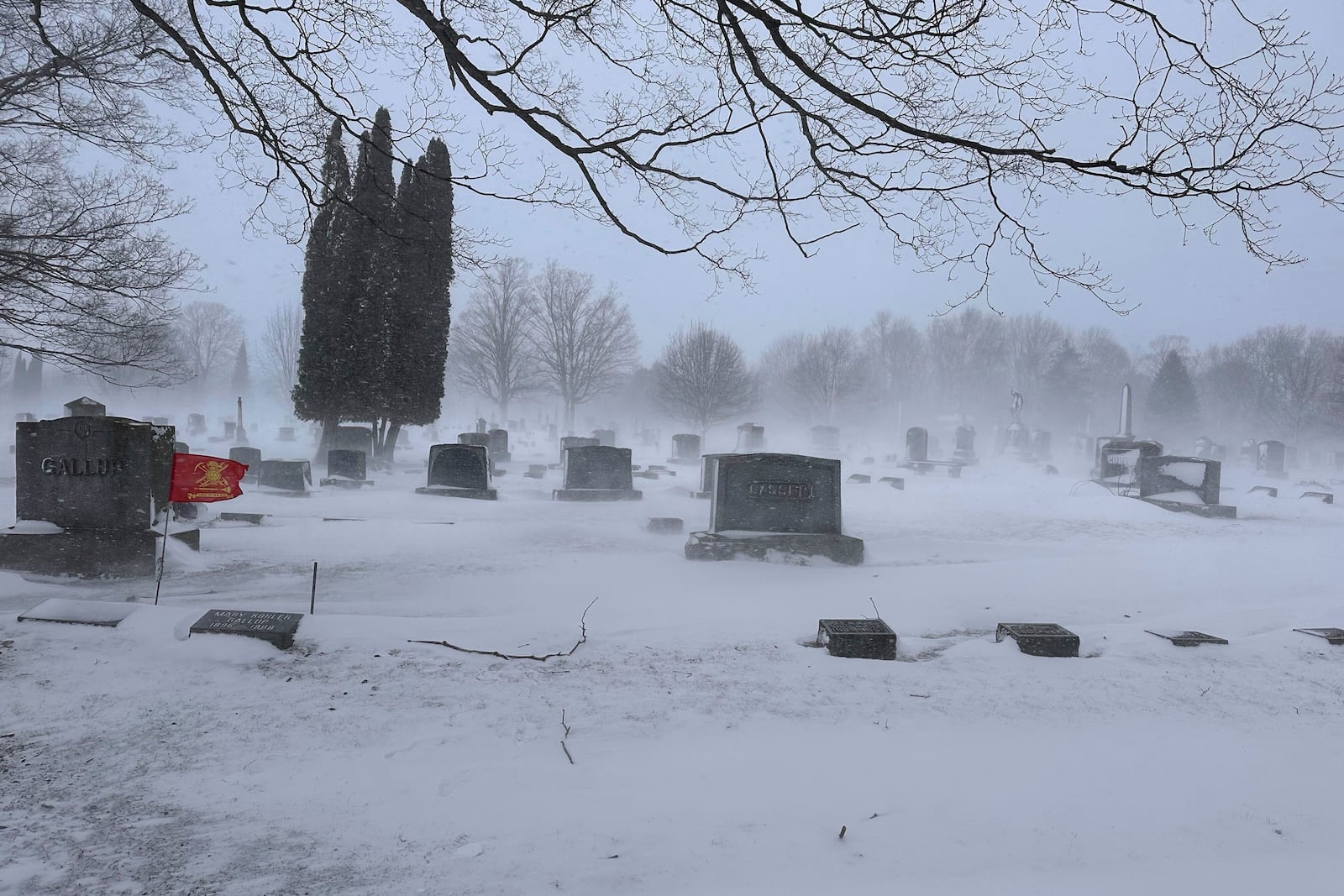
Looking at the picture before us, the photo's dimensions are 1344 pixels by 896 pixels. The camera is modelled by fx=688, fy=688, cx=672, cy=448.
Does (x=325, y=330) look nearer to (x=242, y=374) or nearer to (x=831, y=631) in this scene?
(x=831, y=631)

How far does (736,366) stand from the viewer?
112 feet

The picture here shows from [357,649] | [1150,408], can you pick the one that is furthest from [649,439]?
[357,649]

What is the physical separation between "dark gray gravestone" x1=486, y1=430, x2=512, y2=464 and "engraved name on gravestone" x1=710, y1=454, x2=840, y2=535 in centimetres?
1784

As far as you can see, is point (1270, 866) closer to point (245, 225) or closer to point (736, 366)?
point (245, 225)

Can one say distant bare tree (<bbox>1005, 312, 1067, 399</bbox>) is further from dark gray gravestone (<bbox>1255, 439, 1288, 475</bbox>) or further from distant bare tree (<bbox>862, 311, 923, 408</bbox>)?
dark gray gravestone (<bbox>1255, 439, 1288, 475</bbox>)

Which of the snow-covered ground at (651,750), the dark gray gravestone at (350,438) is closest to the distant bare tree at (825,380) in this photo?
the dark gray gravestone at (350,438)

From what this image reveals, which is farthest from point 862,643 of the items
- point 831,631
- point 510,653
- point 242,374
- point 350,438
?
point 242,374

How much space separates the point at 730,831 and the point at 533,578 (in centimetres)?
502

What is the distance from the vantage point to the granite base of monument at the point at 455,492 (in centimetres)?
1415

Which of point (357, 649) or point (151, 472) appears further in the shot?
point (151, 472)

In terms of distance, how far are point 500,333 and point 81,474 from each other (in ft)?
105

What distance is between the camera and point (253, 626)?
14.4 feet

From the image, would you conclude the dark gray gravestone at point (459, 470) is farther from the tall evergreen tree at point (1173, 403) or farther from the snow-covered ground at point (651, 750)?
the tall evergreen tree at point (1173, 403)

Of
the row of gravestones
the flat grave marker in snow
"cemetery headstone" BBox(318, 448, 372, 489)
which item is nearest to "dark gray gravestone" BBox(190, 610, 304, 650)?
the row of gravestones
